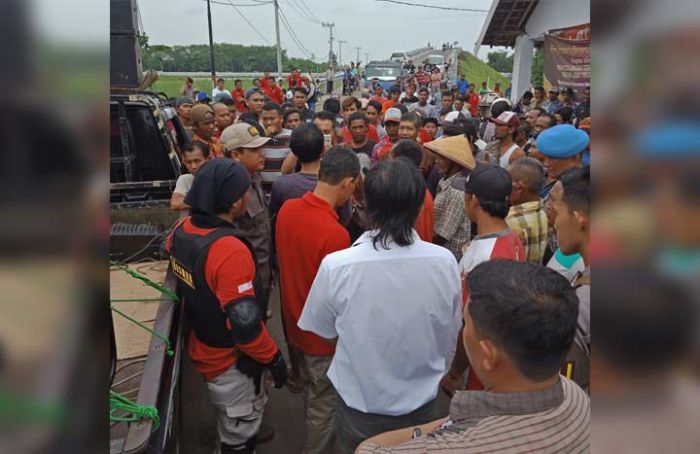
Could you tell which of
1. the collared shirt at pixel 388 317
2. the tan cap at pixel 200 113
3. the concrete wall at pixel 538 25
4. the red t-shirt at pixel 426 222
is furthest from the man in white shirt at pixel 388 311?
the concrete wall at pixel 538 25

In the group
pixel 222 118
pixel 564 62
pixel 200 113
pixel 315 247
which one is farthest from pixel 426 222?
pixel 564 62

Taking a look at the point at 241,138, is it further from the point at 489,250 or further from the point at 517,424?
the point at 517,424

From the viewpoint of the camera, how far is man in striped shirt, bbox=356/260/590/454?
1102 mm

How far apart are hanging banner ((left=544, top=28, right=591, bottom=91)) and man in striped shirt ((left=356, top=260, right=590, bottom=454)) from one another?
912 cm

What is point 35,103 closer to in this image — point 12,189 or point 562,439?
point 12,189

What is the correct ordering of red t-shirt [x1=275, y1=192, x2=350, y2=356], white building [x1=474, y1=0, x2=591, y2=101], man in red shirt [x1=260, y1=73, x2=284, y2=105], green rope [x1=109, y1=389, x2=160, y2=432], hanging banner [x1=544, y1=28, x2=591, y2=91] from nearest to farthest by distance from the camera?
green rope [x1=109, y1=389, x2=160, y2=432] < red t-shirt [x1=275, y1=192, x2=350, y2=356] < hanging banner [x1=544, y1=28, x2=591, y2=91] < white building [x1=474, y1=0, x2=591, y2=101] < man in red shirt [x1=260, y1=73, x2=284, y2=105]

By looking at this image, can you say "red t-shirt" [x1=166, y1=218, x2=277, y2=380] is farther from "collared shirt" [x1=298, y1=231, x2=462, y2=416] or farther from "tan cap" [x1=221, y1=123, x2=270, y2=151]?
"tan cap" [x1=221, y1=123, x2=270, y2=151]

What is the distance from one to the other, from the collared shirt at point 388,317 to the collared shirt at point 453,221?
3.71 ft

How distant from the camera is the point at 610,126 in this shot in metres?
0.44

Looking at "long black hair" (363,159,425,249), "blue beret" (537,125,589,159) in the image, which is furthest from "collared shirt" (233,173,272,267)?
"blue beret" (537,125,589,159)

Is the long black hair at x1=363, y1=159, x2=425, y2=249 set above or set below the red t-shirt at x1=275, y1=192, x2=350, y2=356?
above

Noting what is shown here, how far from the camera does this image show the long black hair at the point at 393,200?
1902 millimetres

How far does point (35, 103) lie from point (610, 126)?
46cm

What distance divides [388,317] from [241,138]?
2.18 metres
